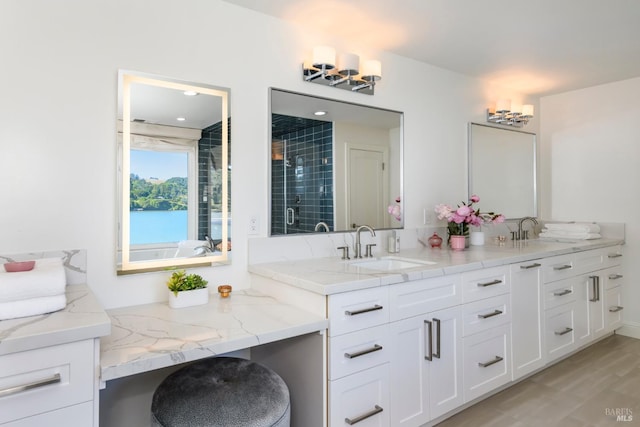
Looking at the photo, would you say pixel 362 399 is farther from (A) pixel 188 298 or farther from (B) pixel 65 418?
(B) pixel 65 418

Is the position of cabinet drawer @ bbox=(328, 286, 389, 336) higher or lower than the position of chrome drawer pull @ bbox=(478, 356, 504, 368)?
higher

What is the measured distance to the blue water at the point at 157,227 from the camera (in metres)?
1.80

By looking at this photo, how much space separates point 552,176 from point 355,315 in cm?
322

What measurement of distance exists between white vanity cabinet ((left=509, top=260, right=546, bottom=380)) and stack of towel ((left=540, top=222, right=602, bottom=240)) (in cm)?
108

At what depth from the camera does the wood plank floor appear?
83.3 inches

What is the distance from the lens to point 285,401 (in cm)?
142

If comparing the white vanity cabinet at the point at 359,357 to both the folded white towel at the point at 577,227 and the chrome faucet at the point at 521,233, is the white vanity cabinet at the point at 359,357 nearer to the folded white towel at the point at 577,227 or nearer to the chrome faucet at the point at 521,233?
the chrome faucet at the point at 521,233

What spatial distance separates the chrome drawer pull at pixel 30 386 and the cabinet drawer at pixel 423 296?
1.27 metres

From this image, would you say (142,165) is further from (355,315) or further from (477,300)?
(477,300)

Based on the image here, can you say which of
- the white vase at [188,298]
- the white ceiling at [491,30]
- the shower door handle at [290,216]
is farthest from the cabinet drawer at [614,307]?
the white vase at [188,298]

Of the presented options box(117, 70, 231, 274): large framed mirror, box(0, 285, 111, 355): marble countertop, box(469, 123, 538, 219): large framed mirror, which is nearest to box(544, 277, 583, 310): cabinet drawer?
box(469, 123, 538, 219): large framed mirror

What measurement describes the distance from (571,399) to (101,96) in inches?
118

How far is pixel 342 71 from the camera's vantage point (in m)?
2.37

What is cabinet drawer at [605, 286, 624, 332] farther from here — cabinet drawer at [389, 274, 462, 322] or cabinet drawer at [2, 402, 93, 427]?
cabinet drawer at [2, 402, 93, 427]
